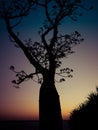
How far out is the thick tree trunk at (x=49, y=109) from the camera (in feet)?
42.5

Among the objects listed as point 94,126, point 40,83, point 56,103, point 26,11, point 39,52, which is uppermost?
point 26,11

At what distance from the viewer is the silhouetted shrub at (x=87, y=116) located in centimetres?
1302

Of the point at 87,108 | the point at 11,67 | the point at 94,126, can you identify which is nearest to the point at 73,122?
the point at 87,108

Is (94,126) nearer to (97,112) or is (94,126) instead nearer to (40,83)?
(97,112)

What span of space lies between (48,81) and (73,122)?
3.06m

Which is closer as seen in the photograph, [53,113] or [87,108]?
[53,113]

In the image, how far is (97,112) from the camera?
12922 millimetres

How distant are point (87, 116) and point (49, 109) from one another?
1.57m

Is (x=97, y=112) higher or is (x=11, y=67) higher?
(x=11, y=67)

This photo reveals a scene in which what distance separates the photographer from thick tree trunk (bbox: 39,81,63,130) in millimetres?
12945

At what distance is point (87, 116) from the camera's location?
539 inches

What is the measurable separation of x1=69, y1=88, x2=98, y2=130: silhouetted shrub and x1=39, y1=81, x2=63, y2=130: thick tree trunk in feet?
3.51

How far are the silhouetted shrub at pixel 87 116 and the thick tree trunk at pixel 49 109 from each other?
1.07m

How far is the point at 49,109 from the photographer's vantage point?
42.8 ft
